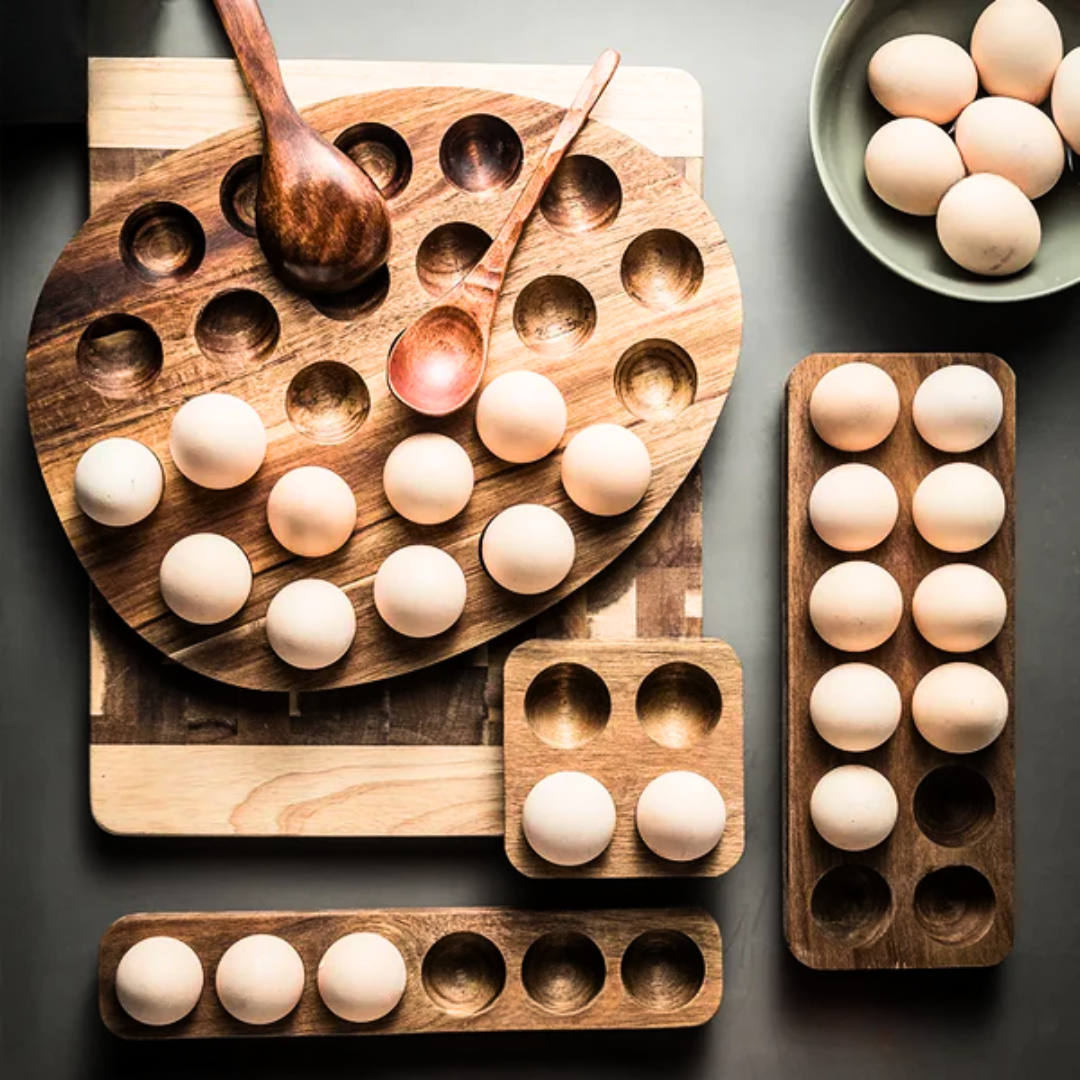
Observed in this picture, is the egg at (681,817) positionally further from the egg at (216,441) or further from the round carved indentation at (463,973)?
the egg at (216,441)

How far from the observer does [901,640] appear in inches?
36.7

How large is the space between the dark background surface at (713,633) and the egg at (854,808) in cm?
7

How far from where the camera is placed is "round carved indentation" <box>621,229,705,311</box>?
938mm

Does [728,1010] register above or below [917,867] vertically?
below

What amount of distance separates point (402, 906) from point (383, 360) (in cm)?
42

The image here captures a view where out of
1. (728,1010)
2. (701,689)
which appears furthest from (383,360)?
(728,1010)

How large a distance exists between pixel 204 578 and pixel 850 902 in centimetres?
56

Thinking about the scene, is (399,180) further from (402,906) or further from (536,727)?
(402,906)

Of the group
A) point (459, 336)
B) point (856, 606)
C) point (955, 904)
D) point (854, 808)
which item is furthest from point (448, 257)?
point (955, 904)

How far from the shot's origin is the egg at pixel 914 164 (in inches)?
35.2

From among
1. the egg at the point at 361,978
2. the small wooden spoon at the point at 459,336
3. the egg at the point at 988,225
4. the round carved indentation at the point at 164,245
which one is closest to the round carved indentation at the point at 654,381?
the small wooden spoon at the point at 459,336

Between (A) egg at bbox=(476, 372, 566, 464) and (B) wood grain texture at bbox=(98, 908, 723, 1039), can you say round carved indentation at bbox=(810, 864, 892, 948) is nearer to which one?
(B) wood grain texture at bbox=(98, 908, 723, 1039)

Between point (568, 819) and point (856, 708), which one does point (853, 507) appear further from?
point (568, 819)

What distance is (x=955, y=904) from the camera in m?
0.97
